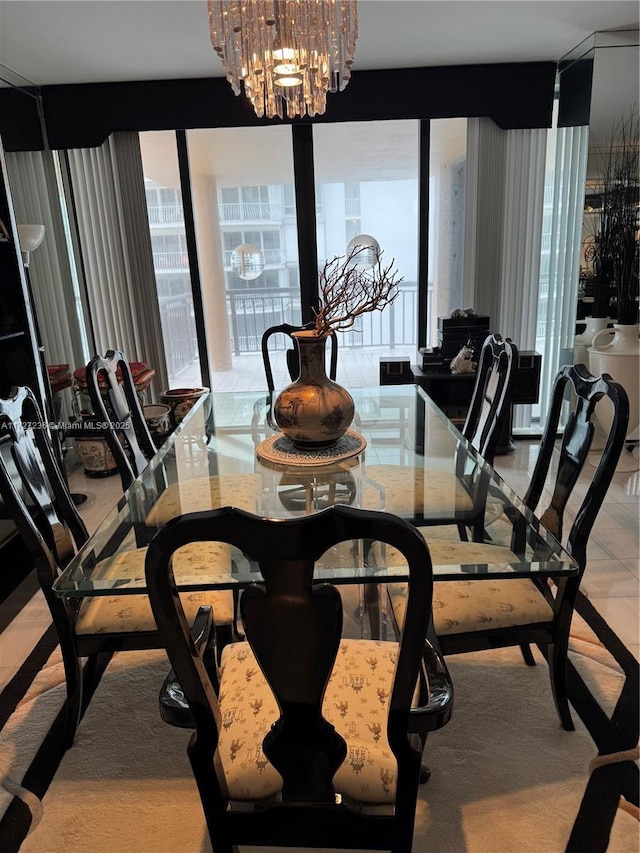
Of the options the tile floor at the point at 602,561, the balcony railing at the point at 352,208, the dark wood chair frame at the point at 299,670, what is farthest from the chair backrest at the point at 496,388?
the balcony railing at the point at 352,208

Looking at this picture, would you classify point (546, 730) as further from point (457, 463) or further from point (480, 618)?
point (457, 463)

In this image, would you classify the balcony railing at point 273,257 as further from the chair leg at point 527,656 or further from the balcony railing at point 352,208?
the chair leg at point 527,656

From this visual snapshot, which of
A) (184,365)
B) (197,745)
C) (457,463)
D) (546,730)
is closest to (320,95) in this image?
(457,463)

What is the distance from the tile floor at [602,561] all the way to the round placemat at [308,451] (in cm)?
117

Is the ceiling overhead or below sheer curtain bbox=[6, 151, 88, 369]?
overhead

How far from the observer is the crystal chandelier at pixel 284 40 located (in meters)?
1.96

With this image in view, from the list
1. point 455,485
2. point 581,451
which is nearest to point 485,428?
point 455,485

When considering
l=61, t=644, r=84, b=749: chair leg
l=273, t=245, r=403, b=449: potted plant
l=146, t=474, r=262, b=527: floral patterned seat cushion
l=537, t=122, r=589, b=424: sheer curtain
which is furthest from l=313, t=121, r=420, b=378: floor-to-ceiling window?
l=61, t=644, r=84, b=749: chair leg

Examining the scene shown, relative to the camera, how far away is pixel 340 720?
47.8 inches

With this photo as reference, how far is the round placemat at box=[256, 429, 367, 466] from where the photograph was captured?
199 cm

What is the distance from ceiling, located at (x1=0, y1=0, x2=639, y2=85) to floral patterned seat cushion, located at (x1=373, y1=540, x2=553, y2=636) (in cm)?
258

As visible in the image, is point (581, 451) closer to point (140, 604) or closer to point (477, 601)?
point (477, 601)

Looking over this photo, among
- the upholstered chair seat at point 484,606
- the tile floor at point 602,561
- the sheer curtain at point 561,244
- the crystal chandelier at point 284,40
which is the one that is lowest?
the tile floor at point 602,561

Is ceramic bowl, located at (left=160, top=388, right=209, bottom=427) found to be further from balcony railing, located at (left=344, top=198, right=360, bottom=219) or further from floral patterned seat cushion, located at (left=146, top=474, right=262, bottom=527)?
floral patterned seat cushion, located at (left=146, top=474, right=262, bottom=527)
